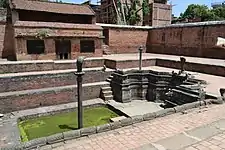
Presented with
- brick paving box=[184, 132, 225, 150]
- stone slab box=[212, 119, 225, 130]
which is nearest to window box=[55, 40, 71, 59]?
stone slab box=[212, 119, 225, 130]

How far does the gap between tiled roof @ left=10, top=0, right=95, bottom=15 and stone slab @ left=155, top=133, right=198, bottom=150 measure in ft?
45.5

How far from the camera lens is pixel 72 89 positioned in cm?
1119

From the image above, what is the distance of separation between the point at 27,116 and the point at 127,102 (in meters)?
5.27

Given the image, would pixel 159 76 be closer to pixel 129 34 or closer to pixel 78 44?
pixel 78 44

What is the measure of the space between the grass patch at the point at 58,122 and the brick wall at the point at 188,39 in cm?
1029

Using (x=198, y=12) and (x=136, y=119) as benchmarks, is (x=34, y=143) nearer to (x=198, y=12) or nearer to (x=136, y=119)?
(x=136, y=119)

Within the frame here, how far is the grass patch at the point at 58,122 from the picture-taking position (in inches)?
311

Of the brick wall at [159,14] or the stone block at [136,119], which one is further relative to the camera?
the brick wall at [159,14]

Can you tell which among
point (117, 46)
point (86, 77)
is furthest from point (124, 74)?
point (117, 46)

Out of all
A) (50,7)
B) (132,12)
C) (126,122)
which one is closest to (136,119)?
(126,122)

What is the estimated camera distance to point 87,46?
54.0 ft

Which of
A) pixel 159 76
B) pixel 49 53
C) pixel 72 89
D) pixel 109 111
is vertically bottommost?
pixel 109 111

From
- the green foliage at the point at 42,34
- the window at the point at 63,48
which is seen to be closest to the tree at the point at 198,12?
the window at the point at 63,48

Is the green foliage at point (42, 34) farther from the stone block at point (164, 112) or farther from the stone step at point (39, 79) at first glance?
the stone block at point (164, 112)
